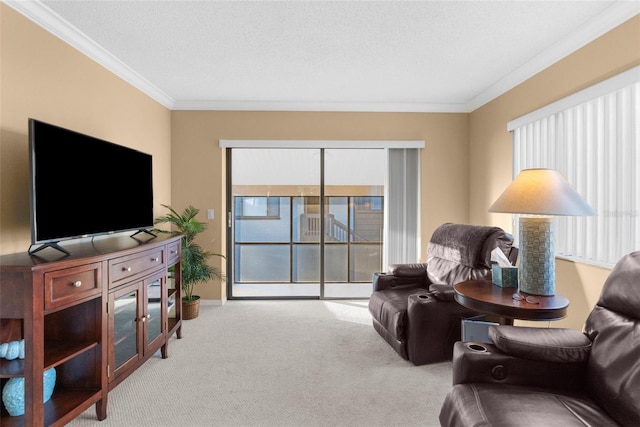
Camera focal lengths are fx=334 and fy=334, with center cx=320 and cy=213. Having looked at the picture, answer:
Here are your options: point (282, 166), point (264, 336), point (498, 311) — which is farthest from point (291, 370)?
point (282, 166)

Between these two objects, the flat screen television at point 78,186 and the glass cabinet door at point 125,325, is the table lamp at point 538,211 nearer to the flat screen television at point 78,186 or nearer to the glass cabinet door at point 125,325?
→ the glass cabinet door at point 125,325

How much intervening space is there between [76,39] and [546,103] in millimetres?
3786

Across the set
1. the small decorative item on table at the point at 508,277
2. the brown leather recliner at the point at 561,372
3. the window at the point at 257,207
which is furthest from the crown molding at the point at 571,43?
the window at the point at 257,207

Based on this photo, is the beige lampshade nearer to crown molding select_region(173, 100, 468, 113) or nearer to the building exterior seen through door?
crown molding select_region(173, 100, 468, 113)

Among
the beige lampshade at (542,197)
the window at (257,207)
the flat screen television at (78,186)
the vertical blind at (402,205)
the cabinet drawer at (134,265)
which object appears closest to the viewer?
the flat screen television at (78,186)

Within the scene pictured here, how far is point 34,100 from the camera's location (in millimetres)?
2152

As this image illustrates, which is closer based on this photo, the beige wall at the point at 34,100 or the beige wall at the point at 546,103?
the beige wall at the point at 34,100

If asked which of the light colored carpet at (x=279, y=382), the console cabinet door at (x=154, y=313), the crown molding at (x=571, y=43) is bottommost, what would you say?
the light colored carpet at (x=279, y=382)

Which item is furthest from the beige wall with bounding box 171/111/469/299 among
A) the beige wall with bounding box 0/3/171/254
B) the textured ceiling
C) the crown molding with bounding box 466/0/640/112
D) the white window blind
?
the white window blind

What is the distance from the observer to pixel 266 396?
Answer: 85.6 inches

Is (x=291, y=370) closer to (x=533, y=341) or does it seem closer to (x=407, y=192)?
(x=533, y=341)

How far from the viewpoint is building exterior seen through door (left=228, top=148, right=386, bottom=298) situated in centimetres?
466

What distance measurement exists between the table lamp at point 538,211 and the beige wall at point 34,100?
2714 millimetres

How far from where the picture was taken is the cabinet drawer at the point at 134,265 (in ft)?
6.63
